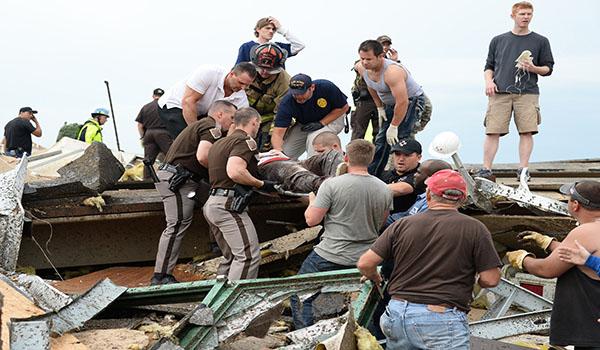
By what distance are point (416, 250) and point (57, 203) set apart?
17.7ft

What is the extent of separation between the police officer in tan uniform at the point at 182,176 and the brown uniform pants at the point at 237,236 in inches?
24.1

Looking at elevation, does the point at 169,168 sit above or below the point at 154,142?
above

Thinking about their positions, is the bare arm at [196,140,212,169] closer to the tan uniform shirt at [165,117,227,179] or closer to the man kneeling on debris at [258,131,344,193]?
the tan uniform shirt at [165,117,227,179]

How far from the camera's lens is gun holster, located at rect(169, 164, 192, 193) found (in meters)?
8.60

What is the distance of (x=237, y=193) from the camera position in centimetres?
796

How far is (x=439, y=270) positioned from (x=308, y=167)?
353 cm

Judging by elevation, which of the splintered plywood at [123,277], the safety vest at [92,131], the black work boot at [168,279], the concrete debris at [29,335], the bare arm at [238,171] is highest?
the bare arm at [238,171]

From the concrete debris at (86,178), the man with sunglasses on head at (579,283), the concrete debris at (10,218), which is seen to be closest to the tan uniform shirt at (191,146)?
the concrete debris at (86,178)

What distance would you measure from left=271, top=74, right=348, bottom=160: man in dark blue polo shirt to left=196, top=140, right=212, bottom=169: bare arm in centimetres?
130

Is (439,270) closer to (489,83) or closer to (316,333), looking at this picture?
(316,333)

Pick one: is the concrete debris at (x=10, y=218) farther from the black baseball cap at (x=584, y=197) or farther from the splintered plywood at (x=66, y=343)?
the black baseball cap at (x=584, y=197)

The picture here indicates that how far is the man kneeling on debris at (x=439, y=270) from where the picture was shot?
5.08m

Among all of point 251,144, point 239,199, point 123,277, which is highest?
point 251,144

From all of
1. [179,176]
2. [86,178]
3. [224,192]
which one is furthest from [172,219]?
[86,178]
